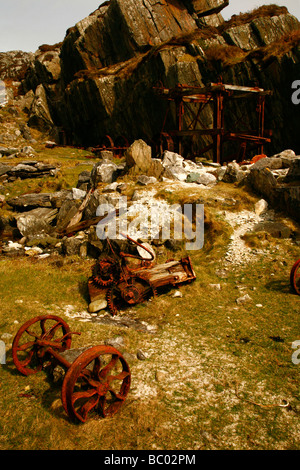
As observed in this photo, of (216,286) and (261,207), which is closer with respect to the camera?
(216,286)

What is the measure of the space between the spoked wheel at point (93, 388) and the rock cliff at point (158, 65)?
611 inches

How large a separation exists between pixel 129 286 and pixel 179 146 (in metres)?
11.1

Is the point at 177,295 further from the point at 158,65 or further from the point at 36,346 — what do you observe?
the point at 158,65

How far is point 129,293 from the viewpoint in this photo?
623cm

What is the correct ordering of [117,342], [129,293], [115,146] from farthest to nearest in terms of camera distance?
1. [115,146]
2. [129,293]
3. [117,342]

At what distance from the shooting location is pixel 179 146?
1573 centimetres

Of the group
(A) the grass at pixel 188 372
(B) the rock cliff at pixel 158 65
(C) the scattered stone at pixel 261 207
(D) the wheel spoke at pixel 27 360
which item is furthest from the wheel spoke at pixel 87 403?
(B) the rock cliff at pixel 158 65

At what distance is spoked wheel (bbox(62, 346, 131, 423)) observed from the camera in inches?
127

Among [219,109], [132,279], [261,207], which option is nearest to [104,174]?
[219,109]

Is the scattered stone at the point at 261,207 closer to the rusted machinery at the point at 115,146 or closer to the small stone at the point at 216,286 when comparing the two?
the small stone at the point at 216,286

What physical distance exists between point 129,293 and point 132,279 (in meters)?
0.43

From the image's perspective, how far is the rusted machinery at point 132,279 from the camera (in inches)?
249

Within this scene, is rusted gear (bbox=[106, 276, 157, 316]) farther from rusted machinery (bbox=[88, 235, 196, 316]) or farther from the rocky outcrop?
the rocky outcrop
